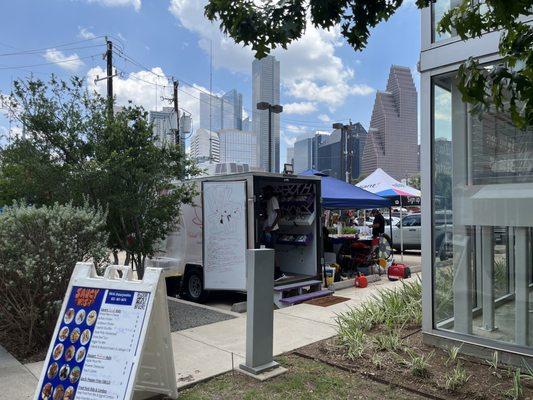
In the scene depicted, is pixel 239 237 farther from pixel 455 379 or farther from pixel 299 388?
pixel 455 379

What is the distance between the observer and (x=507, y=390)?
4.05 metres

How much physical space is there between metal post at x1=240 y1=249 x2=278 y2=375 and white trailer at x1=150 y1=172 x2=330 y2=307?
3187 millimetres

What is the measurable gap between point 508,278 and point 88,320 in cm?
430

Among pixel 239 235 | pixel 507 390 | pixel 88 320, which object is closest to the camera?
pixel 88 320

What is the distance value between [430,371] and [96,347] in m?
3.21

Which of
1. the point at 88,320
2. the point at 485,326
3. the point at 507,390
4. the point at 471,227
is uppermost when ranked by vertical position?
the point at 471,227

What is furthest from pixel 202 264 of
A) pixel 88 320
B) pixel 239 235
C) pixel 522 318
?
pixel 522 318

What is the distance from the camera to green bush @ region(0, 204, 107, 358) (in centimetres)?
530

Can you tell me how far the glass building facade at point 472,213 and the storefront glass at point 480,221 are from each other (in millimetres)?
11

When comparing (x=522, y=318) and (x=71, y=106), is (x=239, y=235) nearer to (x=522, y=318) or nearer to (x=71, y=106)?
(x=71, y=106)

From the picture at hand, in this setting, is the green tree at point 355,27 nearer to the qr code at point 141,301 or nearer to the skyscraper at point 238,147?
the qr code at point 141,301

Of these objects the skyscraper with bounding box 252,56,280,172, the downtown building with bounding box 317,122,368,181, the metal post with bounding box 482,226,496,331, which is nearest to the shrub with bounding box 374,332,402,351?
the metal post with bounding box 482,226,496,331

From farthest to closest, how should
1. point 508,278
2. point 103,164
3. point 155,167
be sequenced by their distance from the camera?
point 155,167, point 103,164, point 508,278

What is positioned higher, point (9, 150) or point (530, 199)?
point (9, 150)
